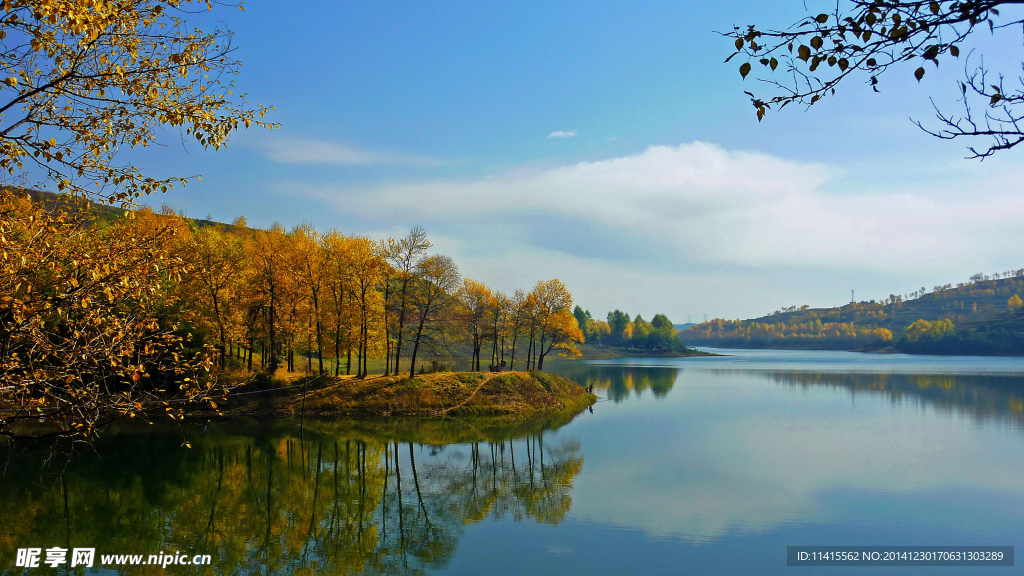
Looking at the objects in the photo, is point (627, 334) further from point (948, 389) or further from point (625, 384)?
point (948, 389)

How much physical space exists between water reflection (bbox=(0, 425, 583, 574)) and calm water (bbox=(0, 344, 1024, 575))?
103mm

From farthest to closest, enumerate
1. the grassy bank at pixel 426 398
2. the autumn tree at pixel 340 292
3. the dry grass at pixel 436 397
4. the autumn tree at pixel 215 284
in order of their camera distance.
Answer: the autumn tree at pixel 340 292 < the dry grass at pixel 436 397 < the grassy bank at pixel 426 398 < the autumn tree at pixel 215 284

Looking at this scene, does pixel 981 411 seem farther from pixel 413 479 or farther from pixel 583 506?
pixel 413 479

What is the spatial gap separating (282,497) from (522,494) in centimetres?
937

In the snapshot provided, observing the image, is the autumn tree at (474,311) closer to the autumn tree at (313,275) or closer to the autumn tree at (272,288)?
the autumn tree at (313,275)

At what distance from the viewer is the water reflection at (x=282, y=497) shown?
16484mm

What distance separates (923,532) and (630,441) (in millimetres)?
17292

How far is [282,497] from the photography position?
21906mm

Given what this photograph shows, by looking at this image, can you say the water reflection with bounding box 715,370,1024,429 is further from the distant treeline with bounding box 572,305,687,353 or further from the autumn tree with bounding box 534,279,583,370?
the distant treeline with bounding box 572,305,687,353

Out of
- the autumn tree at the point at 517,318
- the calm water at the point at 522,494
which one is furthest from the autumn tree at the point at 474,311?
the calm water at the point at 522,494

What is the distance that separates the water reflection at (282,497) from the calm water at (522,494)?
0.34ft

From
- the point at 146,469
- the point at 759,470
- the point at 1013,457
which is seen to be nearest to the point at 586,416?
the point at 759,470

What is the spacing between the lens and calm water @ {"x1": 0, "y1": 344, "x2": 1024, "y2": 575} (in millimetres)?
16453

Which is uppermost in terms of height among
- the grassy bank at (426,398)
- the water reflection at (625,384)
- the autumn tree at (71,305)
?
the autumn tree at (71,305)
